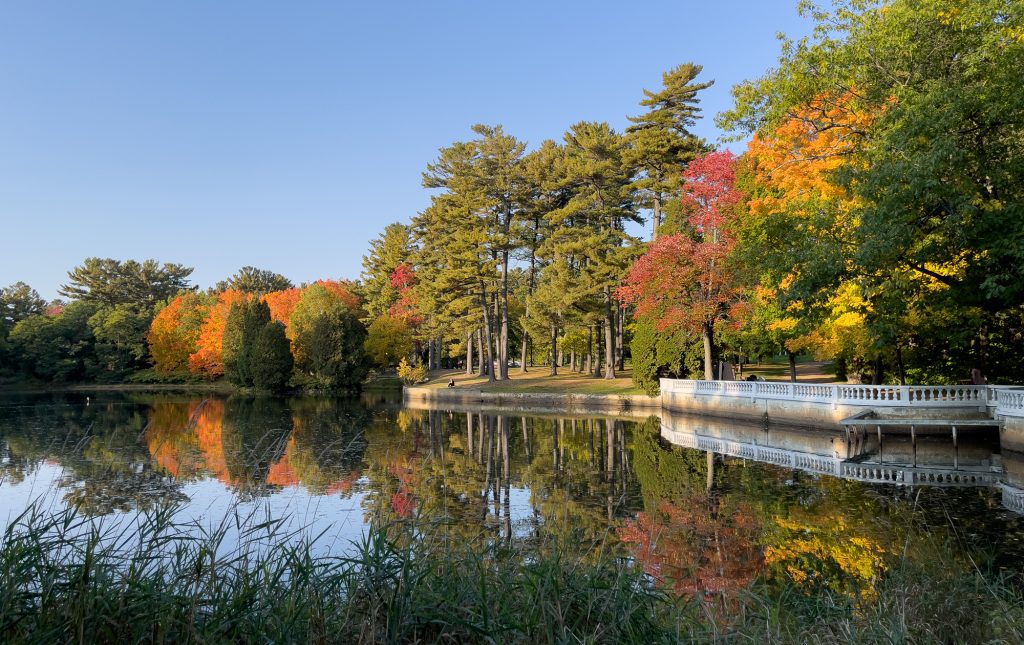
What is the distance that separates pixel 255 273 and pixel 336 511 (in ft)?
315

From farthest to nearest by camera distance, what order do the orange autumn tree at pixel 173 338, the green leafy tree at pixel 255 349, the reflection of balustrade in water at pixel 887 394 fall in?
1. the orange autumn tree at pixel 173 338
2. the green leafy tree at pixel 255 349
3. the reflection of balustrade in water at pixel 887 394

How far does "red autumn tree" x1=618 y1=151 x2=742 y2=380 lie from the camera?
101ft

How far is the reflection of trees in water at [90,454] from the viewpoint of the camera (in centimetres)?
1118

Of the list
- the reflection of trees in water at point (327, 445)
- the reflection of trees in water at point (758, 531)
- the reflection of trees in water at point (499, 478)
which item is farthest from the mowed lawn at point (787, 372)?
the reflection of trees in water at point (758, 531)

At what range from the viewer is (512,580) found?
5.37m

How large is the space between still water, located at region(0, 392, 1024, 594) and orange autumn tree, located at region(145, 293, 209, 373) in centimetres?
4506

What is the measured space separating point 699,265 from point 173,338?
58368 mm

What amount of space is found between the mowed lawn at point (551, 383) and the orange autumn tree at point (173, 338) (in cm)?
2933

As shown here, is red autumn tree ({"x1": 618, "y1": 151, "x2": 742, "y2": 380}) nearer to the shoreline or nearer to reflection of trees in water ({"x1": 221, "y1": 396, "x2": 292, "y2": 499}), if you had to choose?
the shoreline

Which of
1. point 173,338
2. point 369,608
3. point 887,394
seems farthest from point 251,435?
point 173,338

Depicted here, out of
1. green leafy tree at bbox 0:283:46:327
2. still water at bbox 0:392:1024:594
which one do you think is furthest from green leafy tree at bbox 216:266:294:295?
still water at bbox 0:392:1024:594

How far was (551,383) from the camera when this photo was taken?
4462cm

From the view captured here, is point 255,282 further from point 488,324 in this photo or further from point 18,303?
point 488,324

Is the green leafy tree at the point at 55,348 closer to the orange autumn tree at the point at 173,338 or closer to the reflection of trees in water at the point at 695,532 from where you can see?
the orange autumn tree at the point at 173,338
